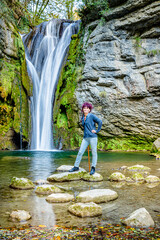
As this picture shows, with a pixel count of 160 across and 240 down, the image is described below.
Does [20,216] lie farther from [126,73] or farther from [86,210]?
[126,73]

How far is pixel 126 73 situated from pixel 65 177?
1308cm

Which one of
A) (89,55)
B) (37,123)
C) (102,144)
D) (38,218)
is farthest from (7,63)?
(38,218)

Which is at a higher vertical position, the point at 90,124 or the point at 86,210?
the point at 90,124

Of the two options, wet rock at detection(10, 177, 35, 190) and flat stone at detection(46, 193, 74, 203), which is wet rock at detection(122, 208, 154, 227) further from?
wet rock at detection(10, 177, 35, 190)

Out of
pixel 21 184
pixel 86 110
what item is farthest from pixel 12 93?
pixel 21 184

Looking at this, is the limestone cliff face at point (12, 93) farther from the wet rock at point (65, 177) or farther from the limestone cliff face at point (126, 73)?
the wet rock at point (65, 177)

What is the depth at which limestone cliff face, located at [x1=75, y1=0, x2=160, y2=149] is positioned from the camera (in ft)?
52.4

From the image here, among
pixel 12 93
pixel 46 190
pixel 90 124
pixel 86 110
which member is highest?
pixel 12 93

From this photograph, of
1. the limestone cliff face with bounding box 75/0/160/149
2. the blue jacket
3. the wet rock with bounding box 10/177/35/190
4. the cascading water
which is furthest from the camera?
the cascading water

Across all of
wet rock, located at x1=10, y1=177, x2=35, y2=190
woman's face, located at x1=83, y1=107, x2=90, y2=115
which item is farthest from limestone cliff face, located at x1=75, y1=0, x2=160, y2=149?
wet rock, located at x1=10, y1=177, x2=35, y2=190

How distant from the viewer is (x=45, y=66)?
1939cm

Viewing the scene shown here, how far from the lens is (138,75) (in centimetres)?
1638

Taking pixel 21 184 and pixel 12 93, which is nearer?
pixel 21 184

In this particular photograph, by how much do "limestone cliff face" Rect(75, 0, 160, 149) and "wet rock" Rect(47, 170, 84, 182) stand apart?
1166cm
